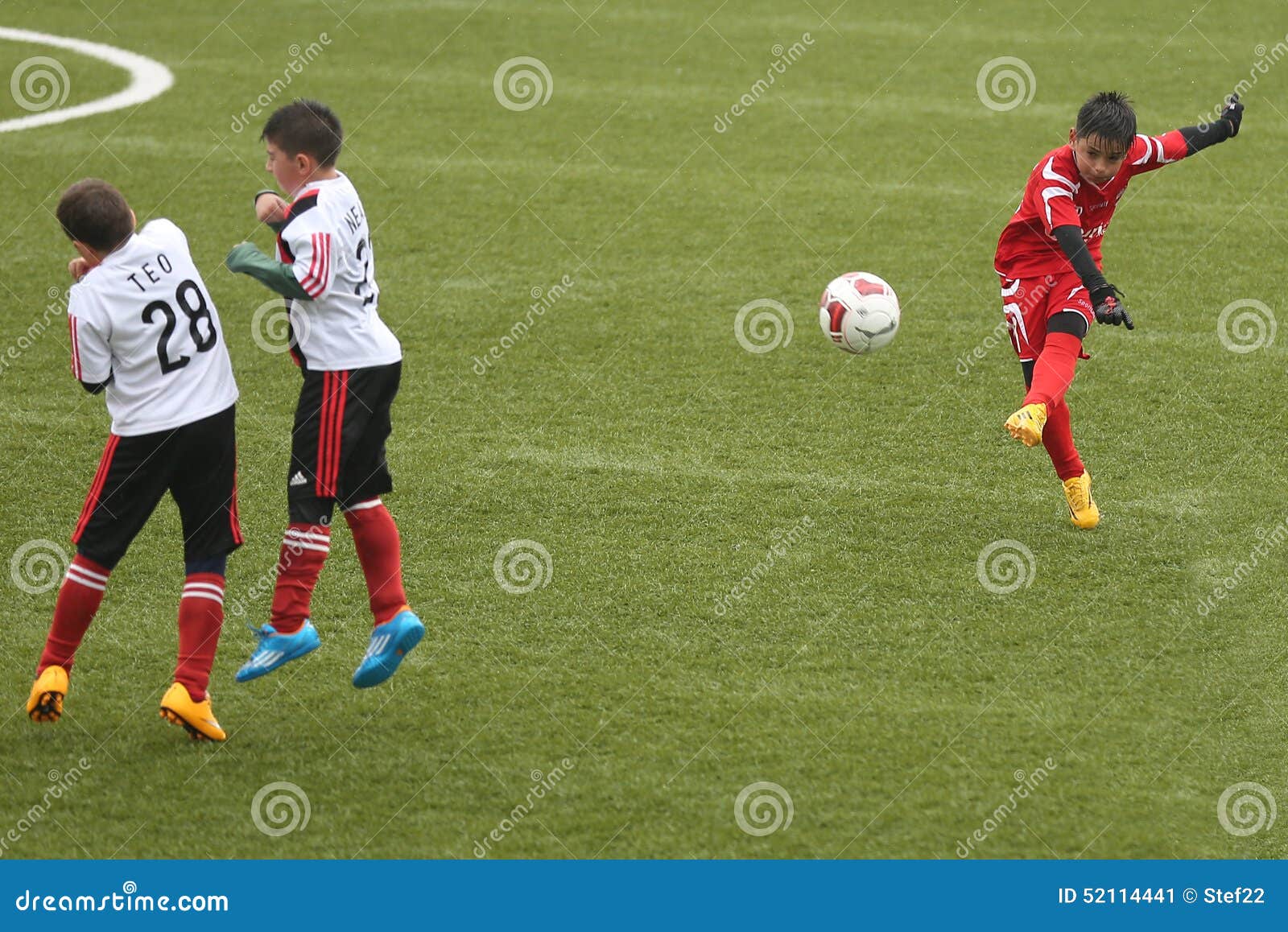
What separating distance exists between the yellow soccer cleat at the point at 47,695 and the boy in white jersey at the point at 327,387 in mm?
526

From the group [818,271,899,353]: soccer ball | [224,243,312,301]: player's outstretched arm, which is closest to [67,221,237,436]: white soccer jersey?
[224,243,312,301]: player's outstretched arm

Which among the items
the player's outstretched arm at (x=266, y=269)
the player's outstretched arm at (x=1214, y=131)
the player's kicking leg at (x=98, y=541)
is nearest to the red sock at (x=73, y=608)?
the player's kicking leg at (x=98, y=541)

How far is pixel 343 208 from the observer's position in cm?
435

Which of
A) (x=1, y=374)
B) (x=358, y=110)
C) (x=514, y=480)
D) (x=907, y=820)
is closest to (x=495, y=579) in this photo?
(x=514, y=480)

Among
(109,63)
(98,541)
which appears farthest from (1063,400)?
(109,63)

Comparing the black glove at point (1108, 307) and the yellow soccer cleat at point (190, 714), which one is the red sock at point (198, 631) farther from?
the black glove at point (1108, 307)

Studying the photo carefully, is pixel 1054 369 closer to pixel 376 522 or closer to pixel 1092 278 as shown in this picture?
pixel 1092 278

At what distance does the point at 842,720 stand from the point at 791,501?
5.30ft

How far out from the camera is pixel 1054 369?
5.44 m

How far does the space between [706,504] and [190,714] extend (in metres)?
2.41

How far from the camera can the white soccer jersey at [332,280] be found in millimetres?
4227

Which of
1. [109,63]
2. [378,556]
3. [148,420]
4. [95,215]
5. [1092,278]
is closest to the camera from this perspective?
[95,215]

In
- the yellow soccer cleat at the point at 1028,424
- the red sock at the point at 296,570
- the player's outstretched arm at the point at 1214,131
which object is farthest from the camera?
the player's outstretched arm at the point at 1214,131

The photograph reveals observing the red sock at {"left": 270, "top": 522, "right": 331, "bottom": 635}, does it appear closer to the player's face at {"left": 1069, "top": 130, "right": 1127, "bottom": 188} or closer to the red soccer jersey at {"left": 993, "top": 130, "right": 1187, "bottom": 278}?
the red soccer jersey at {"left": 993, "top": 130, "right": 1187, "bottom": 278}
